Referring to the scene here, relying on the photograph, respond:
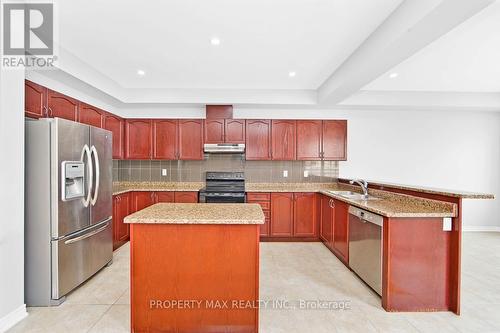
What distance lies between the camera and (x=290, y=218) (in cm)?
443

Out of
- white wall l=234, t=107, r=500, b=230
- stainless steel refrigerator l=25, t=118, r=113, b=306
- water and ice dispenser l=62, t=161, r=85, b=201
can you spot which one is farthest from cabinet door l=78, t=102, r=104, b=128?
white wall l=234, t=107, r=500, b=230

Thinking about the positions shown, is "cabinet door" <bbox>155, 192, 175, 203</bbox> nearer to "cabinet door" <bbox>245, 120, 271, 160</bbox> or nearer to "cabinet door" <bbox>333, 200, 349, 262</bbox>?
"cabinet door" <bbox>245, 120, 271, 160</bbox>

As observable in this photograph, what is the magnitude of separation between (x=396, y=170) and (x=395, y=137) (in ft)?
2.10

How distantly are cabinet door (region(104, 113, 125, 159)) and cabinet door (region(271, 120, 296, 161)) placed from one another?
2702mm

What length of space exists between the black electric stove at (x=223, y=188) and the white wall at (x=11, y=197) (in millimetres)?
2560

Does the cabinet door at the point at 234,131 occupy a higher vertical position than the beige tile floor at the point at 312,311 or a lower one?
higher

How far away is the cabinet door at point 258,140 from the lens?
15.3 feet

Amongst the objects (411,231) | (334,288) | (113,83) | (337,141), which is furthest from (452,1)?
(113,83)

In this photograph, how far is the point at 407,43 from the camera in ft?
7.23

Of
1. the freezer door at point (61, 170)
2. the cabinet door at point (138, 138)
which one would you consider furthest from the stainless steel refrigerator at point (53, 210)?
the cabinet door at point (138, 138)

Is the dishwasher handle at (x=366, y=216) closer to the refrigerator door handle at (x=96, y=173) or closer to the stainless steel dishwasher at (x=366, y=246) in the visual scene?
the stainless steel dishwasher at (x=366, y=246)

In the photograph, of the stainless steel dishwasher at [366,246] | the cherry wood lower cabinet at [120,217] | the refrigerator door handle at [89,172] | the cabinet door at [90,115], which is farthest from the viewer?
the cherry wood lower cabinet at [120,217]

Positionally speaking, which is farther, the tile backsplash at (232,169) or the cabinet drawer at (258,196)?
the tile backsplash at (232,169)

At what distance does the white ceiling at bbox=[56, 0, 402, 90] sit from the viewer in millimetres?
2102
